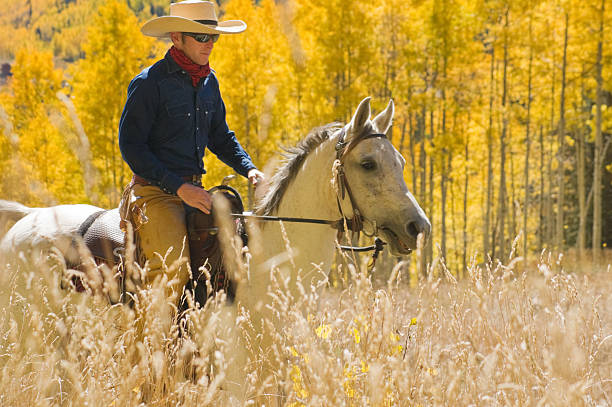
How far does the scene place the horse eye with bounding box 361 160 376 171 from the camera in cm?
313

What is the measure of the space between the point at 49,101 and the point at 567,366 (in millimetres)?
26288

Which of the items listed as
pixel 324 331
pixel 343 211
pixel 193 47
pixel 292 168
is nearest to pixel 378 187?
pixel 343 211

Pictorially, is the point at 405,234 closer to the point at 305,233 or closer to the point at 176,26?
the point at 305,233

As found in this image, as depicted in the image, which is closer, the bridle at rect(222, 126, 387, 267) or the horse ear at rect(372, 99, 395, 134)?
the bridle at rect(222, 126, 387, 267)

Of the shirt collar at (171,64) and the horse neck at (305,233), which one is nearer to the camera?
the horse neck at (305,233)

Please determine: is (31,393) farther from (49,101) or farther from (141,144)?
(49,101)

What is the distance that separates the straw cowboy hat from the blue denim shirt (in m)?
0.19

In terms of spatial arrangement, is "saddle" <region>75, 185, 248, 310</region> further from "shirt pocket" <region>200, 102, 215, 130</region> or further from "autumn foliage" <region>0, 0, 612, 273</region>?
"autumn foliage" <region>0, 0, 612, 273</region>

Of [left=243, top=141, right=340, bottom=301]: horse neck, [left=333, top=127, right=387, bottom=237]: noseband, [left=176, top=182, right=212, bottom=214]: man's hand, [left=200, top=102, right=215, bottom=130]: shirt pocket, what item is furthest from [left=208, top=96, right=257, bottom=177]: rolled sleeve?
[left=333, top=127, right=387, bottom=237]: noseband

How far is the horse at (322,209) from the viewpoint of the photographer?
3.00 metres

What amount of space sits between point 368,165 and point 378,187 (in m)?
0.15

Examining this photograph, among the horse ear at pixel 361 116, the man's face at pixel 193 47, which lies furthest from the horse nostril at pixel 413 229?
the man's face at pixel 193 47

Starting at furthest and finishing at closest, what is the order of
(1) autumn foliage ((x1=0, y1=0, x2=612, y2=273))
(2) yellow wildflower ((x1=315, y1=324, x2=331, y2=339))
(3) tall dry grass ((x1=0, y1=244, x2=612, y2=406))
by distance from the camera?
(1) autumn foliage ((x1=0, y1=0, x2=612, y2=273)), (2) yellow wildflower ((x1=315, y1=324, x2=331, y2=339)), (3) tall dry grass ((x1=0, y1=244, x2=612, y2=406))

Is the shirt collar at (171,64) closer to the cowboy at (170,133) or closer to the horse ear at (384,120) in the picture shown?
the cowboy at (170,133)
